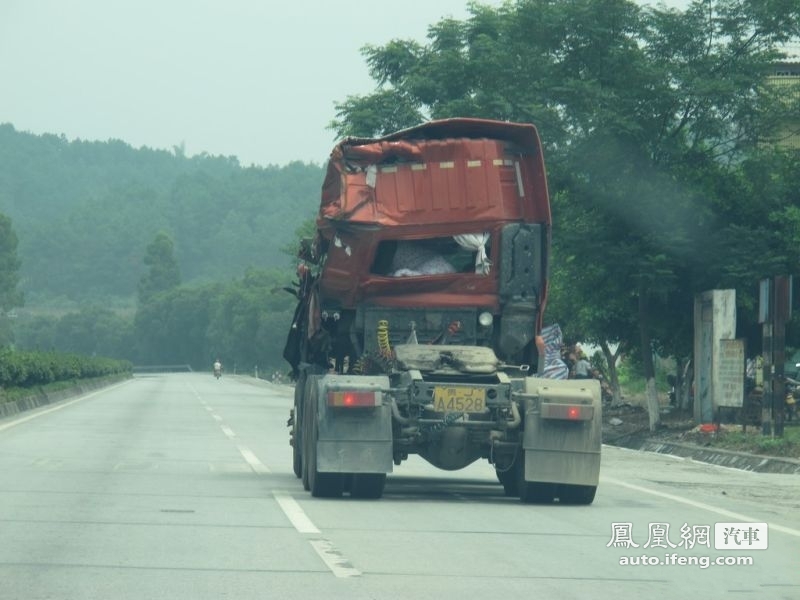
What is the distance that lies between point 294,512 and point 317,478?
1216 millimetres

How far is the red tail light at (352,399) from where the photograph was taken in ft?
47.7

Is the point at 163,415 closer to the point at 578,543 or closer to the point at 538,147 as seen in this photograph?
the point at 538,147

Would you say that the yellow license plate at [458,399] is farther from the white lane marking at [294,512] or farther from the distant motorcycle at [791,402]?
the distant motorcycle at [791,402]

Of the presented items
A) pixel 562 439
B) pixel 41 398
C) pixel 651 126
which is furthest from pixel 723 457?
pixel 41 398

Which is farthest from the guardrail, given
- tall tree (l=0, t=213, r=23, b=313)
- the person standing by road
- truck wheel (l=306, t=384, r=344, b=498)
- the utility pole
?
truck wheel (l=306, t=384, r=344, b=498)

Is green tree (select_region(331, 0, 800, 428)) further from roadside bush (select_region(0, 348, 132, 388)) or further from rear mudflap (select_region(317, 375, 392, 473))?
roadside bush (select_region(0, 348, 132, 388))

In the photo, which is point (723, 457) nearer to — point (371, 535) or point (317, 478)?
point (317, 478)

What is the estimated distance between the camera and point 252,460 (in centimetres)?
2152

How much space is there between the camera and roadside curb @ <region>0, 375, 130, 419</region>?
3803 centimetres

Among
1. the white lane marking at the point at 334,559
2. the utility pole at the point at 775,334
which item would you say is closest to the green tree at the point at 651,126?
the utility pole at the point at 775,334

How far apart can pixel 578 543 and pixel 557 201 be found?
65.5 feet

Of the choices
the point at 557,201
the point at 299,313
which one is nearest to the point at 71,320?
the point at 557,201

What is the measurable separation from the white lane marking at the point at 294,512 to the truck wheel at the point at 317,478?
0.27 meters

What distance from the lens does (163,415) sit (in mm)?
37625
